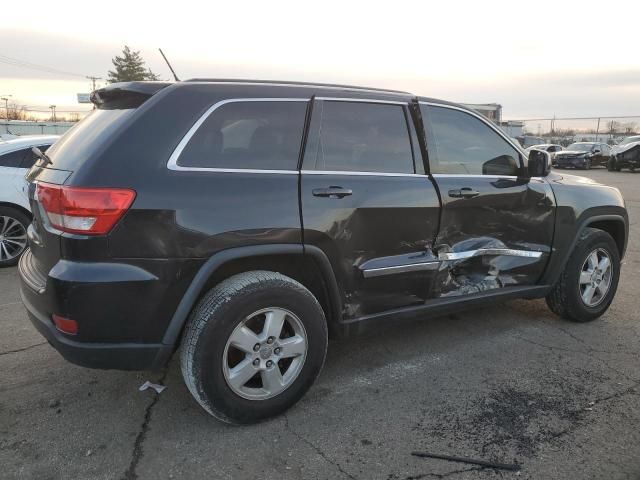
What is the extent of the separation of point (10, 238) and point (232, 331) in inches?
196

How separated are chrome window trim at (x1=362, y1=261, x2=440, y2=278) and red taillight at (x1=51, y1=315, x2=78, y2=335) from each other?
1.62m

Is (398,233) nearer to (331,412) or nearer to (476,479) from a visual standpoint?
(331,412)

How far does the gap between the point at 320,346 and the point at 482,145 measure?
202 cm

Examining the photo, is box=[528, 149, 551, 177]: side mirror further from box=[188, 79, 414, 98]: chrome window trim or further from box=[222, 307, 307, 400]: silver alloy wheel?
box=[222, 307, 307, 400]: silver alloy wheel

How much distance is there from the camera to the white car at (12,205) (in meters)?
6.47

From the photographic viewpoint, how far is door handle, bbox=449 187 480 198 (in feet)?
12.1

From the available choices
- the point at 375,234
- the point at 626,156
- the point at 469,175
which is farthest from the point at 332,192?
the point at 626,156

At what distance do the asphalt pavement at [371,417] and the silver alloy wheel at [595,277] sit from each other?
1.38ft

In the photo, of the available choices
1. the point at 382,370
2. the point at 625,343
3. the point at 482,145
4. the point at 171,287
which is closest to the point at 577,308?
the point at 625,343

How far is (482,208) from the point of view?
12.6ft

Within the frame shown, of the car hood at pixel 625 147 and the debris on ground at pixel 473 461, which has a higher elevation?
the car hood at pixel 625 147

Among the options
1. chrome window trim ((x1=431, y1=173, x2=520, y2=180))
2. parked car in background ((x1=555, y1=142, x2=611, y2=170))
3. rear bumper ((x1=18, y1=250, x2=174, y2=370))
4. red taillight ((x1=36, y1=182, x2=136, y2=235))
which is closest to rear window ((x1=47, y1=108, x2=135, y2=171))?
red taillight ((x1=36, y1=182, x2=136, y2=235))

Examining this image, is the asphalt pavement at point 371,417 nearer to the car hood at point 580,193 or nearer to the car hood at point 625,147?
the car hood at point 580,193

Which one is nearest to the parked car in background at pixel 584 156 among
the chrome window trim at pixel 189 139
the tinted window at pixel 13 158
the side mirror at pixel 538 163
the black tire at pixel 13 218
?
the side mirror at pixel 538 163
